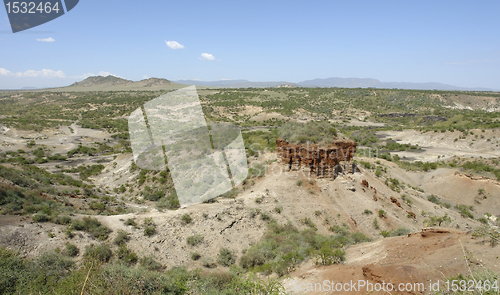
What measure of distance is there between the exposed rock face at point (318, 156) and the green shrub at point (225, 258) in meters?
7.55

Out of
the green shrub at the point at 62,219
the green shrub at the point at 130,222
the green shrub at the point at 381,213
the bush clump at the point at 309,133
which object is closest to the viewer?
the green shrub at the point at 62,219

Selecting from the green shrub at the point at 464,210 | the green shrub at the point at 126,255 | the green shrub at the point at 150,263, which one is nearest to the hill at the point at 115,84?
the green shrub at the point at 464,210

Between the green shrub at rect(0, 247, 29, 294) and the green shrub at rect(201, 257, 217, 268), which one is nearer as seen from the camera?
the green shrub at rect(0, 247, 29, 294)

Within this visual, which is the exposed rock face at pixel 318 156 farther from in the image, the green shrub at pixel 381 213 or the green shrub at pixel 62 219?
the green shrub at pixel 62 219

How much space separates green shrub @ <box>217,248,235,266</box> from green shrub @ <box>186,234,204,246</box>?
3.39 feet

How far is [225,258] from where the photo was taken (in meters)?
9.78

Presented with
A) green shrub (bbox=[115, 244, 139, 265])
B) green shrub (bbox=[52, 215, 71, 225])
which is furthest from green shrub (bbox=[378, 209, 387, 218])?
green shrub (bbox=[52, 215, 71, 225])

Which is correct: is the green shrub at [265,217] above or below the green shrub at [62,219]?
below

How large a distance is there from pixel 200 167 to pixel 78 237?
991cm

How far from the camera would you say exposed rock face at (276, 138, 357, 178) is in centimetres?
1553

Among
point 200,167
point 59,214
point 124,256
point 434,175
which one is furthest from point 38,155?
point 434,175

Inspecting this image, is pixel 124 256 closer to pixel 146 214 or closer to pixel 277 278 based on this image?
pixel 146 214

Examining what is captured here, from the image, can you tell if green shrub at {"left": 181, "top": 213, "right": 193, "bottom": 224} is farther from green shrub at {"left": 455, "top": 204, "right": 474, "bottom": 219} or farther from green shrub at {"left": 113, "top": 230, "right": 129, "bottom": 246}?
green shrub at {"left": 455, "top": 204, "right": 474, "bottom": 219}

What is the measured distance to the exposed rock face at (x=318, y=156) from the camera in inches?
611
